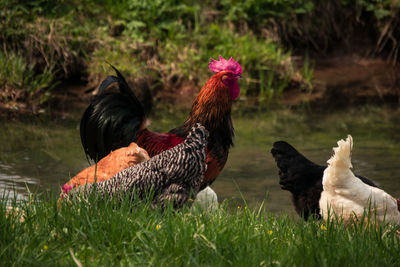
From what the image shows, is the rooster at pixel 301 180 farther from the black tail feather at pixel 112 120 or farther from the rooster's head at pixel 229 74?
the black tail feather at pixel 112 120

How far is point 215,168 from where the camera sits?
5.22 meters

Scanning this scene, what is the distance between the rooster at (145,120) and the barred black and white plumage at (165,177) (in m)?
0.69

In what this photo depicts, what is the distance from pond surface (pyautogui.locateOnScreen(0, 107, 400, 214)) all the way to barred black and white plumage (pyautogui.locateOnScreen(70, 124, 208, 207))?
1461 mm

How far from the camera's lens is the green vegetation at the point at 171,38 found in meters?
10.5

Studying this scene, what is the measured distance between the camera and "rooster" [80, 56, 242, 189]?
535 centimetres

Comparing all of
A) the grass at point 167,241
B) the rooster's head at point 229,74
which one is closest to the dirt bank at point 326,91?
the rooster's head at point 229,74

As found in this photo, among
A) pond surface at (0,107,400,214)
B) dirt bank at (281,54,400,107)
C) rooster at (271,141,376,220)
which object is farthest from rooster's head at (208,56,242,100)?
dirt bank at (281,54,400,107)

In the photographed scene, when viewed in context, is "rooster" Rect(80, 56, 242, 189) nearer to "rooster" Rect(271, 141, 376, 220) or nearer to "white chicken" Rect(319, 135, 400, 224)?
"rooster" Rect(271, 141, 376, 220)

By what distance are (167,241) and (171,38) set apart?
28.3 feet

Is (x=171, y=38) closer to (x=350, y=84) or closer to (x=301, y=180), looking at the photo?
(x=350, y=84)

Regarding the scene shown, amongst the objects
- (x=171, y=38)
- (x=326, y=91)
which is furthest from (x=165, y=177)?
(x=326, y=91)

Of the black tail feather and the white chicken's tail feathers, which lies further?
the black tail feather

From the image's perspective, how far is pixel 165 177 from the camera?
449 cm

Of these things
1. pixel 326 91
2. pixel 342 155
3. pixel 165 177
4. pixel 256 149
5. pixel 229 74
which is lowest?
pixel 326 91
